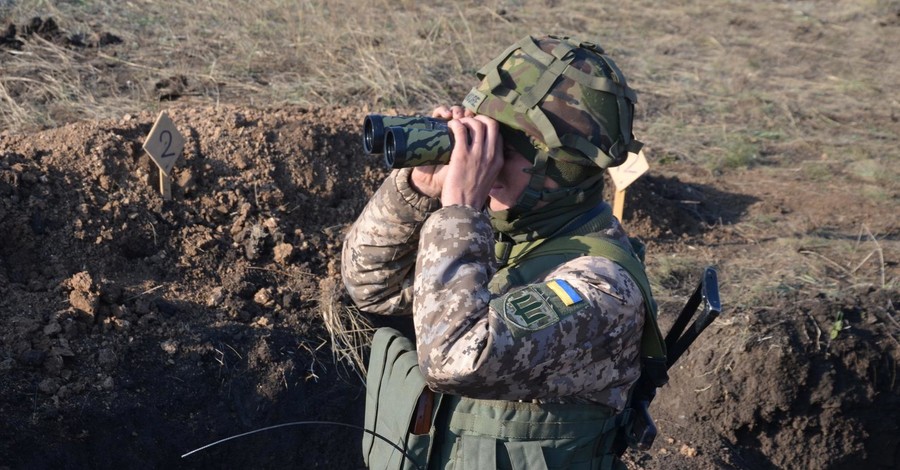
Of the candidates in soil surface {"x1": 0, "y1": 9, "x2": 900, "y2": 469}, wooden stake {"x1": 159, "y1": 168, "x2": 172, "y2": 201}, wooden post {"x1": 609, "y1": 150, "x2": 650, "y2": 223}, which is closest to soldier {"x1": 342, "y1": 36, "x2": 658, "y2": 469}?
soil surface {"x1": 0, "y1": 9, "x2": 900, "y2": 469}

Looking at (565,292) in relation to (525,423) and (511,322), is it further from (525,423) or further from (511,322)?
(525,423)

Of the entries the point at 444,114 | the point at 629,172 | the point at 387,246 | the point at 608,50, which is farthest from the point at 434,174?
the point at 608,50

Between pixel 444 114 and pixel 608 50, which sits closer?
pixel 444 114

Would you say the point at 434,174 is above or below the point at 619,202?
above

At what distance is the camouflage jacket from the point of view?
193 cm

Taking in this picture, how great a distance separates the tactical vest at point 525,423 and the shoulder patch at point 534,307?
0.20 meters

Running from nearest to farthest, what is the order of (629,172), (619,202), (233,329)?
1. (233,329)
2. (629,172)
3. (619,202)

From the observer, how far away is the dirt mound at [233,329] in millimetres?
3414

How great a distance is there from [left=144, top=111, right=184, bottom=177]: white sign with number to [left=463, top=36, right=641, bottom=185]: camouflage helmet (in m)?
1.99

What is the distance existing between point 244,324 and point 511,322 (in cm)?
210

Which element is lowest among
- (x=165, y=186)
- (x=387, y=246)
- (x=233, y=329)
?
(x=233, y=329)

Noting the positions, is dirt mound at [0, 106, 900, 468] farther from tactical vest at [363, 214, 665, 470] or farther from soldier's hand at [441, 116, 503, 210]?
soldier's hand at [441, 116, 503, 210]

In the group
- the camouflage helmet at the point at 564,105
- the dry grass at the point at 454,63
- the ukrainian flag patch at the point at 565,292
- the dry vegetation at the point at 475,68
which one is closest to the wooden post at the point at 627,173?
the dry vegetation at the point at 475,68

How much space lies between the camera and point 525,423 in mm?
2170
